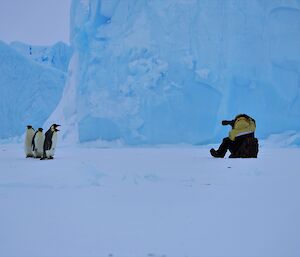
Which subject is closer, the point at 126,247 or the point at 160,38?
the point at 126,247

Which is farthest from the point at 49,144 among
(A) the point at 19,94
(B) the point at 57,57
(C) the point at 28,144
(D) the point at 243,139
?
(B) the point at 57,57

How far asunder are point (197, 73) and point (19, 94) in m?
10.8

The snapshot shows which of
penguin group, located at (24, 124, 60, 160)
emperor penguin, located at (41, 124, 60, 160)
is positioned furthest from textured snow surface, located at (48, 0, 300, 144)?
emperor penguin, located at (41, 124, 60, 160)

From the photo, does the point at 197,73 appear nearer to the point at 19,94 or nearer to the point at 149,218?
the point at 149,218

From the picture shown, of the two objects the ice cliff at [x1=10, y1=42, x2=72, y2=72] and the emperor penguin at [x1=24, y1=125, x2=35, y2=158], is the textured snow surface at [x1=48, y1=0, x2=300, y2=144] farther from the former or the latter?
the ice cliff at [x1=10, y1=42, x2=72, y2=72]

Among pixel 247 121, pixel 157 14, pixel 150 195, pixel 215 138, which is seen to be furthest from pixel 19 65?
pixel 150 195

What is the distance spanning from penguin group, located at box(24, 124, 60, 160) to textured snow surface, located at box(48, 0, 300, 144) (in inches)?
158

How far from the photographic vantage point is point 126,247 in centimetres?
134

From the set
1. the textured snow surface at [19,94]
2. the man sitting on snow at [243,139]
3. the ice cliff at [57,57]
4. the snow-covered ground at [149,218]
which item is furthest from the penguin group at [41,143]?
the ice cliff at [57,57]

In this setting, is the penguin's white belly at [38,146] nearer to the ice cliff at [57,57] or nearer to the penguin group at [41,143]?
the penguin group at [41,143]

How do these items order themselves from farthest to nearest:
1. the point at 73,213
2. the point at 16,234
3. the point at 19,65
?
the point at 19,65 < the point at 73,213 < the point at 16,234

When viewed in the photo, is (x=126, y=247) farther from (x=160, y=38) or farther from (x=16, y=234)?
(x=160, y=38)

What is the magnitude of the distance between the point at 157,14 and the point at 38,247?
9642 millimetres

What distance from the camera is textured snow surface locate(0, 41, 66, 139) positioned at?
708 inches
